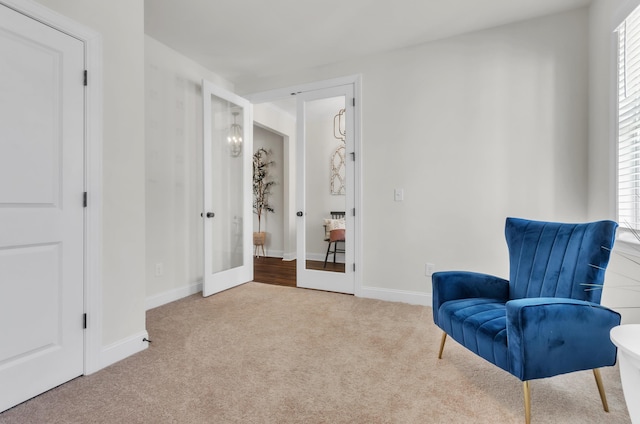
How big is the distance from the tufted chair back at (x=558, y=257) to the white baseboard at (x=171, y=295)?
3.03 m

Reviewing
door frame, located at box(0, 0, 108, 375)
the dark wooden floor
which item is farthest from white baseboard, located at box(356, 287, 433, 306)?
door frame, located at box(0, 0, 108, 375)

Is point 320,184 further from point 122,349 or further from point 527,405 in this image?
point 527,405

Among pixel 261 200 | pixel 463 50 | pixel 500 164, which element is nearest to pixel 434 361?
pixel 500 164

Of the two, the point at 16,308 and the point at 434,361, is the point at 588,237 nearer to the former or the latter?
the point at 434,361

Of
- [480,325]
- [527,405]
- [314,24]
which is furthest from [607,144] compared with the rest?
[314,24]

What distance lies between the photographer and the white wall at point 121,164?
74.9 inches

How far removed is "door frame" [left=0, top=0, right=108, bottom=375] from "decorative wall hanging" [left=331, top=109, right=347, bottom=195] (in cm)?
226

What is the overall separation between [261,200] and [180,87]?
2.96 meters

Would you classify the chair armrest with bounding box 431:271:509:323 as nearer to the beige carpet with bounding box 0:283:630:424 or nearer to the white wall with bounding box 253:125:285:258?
the beige carpet with bounding box 0:283:630:424

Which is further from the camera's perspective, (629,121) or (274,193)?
(274,193)

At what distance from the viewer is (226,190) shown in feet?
12.2

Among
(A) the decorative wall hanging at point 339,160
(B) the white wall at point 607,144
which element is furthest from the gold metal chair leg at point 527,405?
(A) the decorative wall hanging at point 339,160

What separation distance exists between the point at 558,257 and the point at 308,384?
1.57 meters

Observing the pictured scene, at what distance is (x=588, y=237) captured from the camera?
63.5 inches
